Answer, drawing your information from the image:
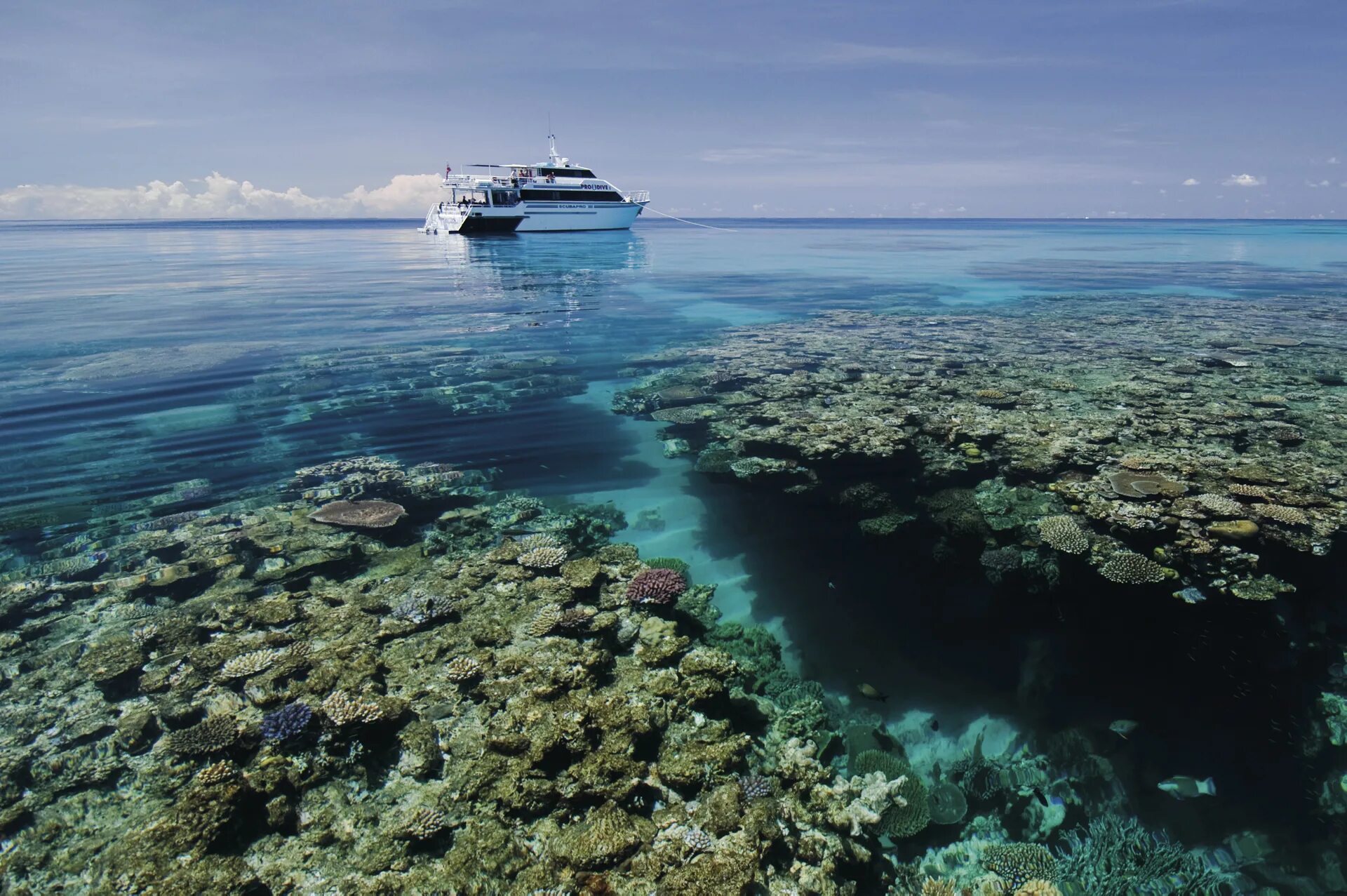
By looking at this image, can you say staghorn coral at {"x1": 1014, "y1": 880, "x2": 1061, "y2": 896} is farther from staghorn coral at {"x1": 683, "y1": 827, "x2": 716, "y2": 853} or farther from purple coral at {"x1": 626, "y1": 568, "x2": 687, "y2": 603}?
purple coral at {"x1": 626, "y1": 568, "x2": 687, "y2": 603}

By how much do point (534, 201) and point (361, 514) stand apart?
7993 centimetres

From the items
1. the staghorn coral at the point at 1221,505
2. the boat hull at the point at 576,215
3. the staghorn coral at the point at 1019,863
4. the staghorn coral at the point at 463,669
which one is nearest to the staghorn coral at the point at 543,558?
the staghorn coral at the point at 463,669

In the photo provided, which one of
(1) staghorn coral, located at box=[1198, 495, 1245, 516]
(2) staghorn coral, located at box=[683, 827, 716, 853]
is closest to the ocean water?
(1) staghorn coral, located at box=[1198, 495, 1245, 516]

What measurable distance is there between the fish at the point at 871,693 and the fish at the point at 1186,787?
7.26ft

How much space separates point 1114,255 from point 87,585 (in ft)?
262

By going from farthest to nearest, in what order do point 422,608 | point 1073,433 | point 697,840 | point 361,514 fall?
point 1073,433, point 361,514, point 422,608, point 697,840

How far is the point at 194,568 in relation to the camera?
781 centimetres

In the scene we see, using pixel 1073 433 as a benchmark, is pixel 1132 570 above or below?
below

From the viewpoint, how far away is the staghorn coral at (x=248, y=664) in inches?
237

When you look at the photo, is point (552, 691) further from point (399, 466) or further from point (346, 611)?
point (399, 466)

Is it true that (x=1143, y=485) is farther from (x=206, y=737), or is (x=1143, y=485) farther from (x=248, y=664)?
(x=206, y=737)

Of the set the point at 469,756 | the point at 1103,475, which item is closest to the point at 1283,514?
the point at 1103,475

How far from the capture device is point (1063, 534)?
8281 mm

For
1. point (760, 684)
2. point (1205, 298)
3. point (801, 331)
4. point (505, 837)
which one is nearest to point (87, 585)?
point (505, 837)
